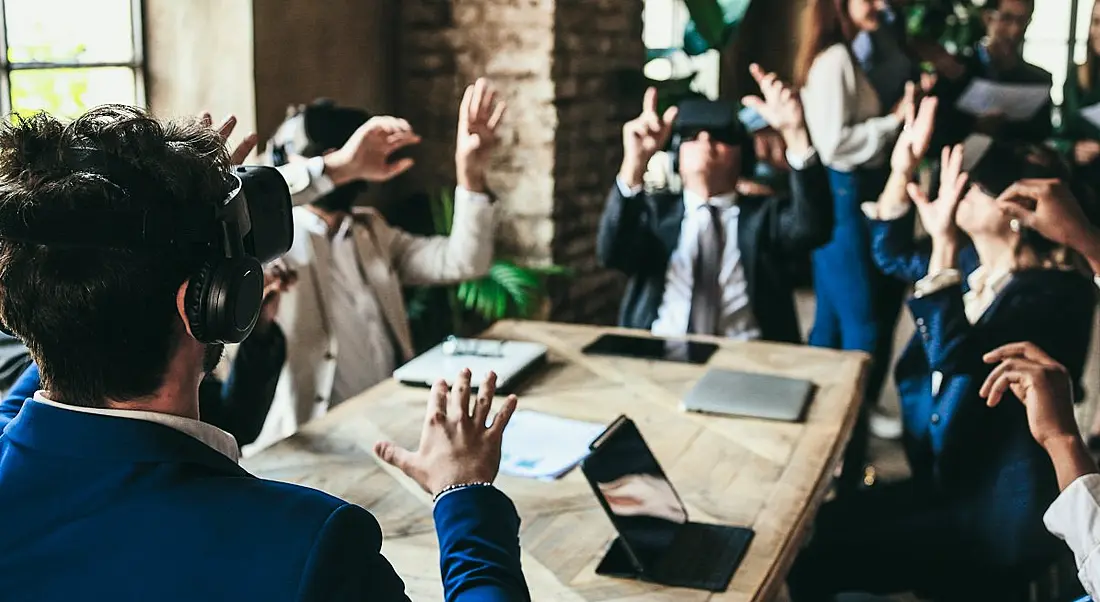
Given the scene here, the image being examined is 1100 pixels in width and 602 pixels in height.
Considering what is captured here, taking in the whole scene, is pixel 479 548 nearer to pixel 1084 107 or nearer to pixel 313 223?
pixel 313 223

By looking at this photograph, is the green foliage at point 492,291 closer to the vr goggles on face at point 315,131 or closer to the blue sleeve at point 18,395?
the vr goggles on face at point 315,131

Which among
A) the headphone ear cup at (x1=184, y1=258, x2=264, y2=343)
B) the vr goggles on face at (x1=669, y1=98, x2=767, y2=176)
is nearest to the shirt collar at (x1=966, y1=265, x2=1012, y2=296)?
the vr goggles on face at (x1=669, y1=98, x2=767, y2=176)

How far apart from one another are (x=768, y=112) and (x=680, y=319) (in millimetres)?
650

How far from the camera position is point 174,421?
107 cm

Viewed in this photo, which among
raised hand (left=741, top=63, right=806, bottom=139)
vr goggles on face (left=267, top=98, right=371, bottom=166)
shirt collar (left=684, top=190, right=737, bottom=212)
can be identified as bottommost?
shirt collar (left=684, top=190, right=737, bottom=212)

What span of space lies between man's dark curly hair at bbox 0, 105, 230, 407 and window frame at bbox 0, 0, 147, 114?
7.45 feet

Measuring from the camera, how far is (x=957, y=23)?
5.86 m

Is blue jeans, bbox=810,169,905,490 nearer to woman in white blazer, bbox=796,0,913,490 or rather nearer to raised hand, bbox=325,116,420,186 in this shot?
woman in white blazer, bbox=796,0,913,490

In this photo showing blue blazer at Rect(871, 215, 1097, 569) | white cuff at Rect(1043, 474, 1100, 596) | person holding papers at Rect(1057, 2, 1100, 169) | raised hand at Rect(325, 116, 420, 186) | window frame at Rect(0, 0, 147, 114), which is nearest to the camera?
white cuff at Rect(1043, 474, 1100, 596)

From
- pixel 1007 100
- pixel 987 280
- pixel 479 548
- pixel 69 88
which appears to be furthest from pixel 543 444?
pixel 1007 100

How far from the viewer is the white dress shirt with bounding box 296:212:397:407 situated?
297 cm

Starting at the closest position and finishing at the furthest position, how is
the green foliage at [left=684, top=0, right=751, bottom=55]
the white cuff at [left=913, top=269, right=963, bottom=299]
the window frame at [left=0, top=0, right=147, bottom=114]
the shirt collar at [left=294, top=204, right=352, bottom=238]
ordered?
the white cuff at [left=913, top=269, right=963, bottom=299] → the shirt collar at [left=294, top=204, right=352, bottom=238] → the window frame at [left=0, top=0, right=147, bottom=114] → the green foliage at [left=684, top=0, right=751, bottom=55]

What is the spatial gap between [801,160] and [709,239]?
0.36 m

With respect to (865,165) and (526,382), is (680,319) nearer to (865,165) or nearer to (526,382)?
(526,382)
